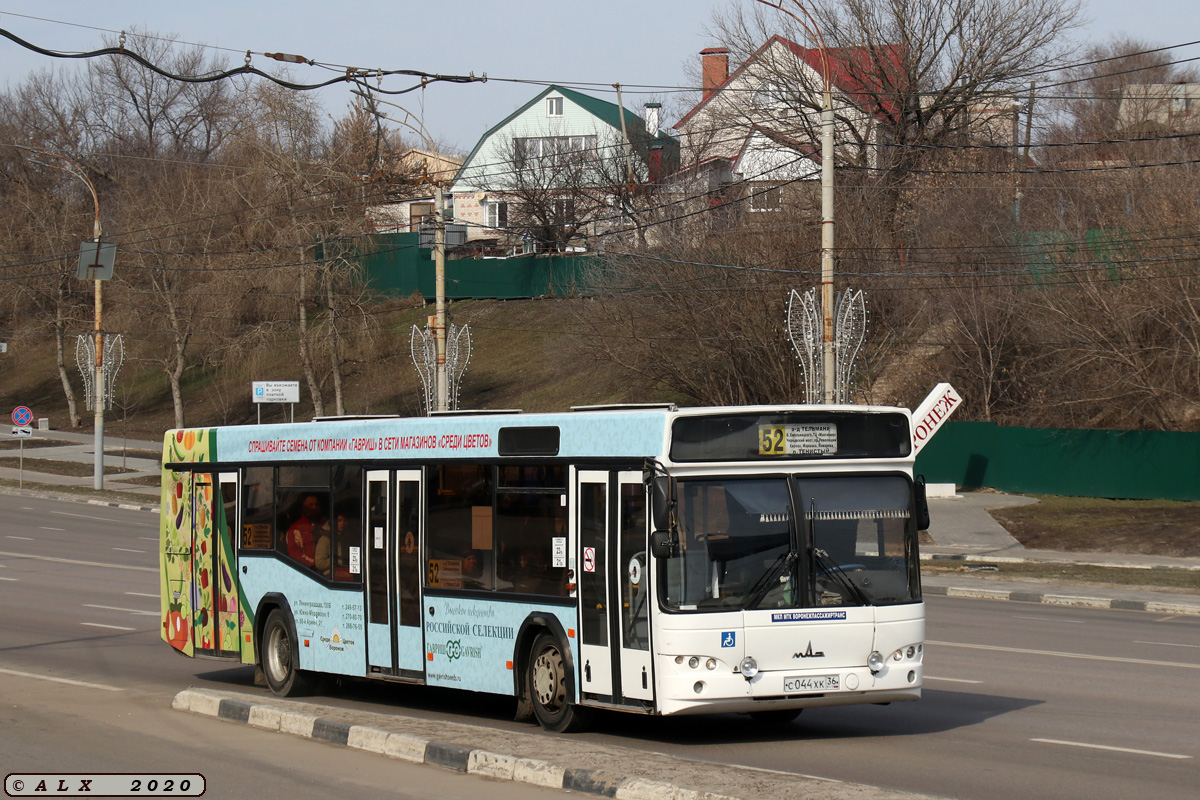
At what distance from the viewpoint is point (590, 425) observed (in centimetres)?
965

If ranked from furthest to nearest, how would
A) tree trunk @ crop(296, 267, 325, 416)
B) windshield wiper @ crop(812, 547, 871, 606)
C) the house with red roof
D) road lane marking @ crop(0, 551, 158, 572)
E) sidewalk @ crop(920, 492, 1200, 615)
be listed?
the house with red roof → tree trunk @ crop(296, 267, 325, 416) → road lane marking @ crop(0, 551, 158, 572) → sidewalk @ crop(920, 492, 1200, 615) → windshield wiper @ crop(812, 547, 871, 606)

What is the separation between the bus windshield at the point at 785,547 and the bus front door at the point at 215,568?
20.0 ft

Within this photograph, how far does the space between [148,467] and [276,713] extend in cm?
4352

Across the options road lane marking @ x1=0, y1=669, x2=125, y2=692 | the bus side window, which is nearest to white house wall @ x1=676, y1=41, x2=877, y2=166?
the bus side window

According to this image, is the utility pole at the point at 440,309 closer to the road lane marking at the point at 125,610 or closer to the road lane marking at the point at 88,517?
the road lane marking at the point at 125,610

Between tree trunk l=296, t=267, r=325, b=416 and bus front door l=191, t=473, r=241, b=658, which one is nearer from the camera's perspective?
bus front door l=191, t=473, r=241, b=658

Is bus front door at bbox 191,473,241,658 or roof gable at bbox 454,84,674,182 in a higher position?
roof gable at bbox 454,84,674,182

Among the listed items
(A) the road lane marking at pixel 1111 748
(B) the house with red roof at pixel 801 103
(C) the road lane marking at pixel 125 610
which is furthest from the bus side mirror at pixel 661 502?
(B) the house with red roof at pixel 801 103

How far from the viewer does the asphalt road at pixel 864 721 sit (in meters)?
8.27

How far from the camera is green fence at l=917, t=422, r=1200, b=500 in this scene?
34875 mm

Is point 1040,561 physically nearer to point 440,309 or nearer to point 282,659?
point 440,309

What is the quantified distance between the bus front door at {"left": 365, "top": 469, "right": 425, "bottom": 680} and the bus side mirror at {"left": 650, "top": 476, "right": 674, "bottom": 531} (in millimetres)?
2993

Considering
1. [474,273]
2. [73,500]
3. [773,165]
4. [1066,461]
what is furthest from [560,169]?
[1066,461]

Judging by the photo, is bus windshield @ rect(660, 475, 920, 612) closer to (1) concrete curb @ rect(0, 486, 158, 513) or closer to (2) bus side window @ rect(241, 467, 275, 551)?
(2) bus side window @ rect(241, 467, 275, 551)
